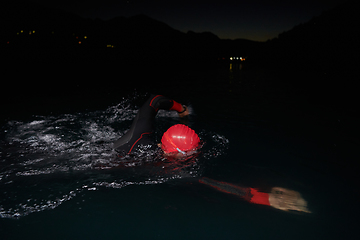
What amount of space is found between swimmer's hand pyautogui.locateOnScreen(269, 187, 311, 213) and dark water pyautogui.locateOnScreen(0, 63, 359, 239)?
0.15 meters

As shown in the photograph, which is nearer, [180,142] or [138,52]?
[180,142]

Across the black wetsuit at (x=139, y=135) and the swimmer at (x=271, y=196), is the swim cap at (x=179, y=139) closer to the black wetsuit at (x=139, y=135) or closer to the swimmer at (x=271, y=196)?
the black wetsuit at (x=139, y=135)

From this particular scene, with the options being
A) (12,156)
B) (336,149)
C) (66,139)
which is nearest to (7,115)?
(66,139)

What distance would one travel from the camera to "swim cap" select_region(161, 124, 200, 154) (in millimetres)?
4992

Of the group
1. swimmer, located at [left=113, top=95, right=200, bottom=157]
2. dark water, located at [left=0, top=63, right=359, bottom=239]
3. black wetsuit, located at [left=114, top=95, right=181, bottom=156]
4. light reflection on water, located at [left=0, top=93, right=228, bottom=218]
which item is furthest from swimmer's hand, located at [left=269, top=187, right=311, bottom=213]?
black wetsuit, located at [left=114, top=95, right=181, bottom=156]

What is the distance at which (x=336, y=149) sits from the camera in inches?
258

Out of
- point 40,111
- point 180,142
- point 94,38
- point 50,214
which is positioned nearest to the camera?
point 50,214

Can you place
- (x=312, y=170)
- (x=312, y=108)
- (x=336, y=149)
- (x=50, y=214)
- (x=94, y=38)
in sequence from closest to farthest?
(x=50, y=214), (x=312, y=170), (x=336, y=149), (x=312, y=108), (x=94, y=38)

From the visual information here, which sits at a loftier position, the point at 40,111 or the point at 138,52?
the point at 138,52

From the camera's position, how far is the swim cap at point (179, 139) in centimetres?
499

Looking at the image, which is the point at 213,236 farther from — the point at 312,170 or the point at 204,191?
the point at 312,170

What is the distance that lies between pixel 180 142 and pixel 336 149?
16.2 ft

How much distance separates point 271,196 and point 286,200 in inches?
10.6

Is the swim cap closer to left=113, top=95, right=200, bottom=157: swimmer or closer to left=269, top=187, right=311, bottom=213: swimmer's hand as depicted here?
left=113, top=95, right=200, bottom=157: swimmer
